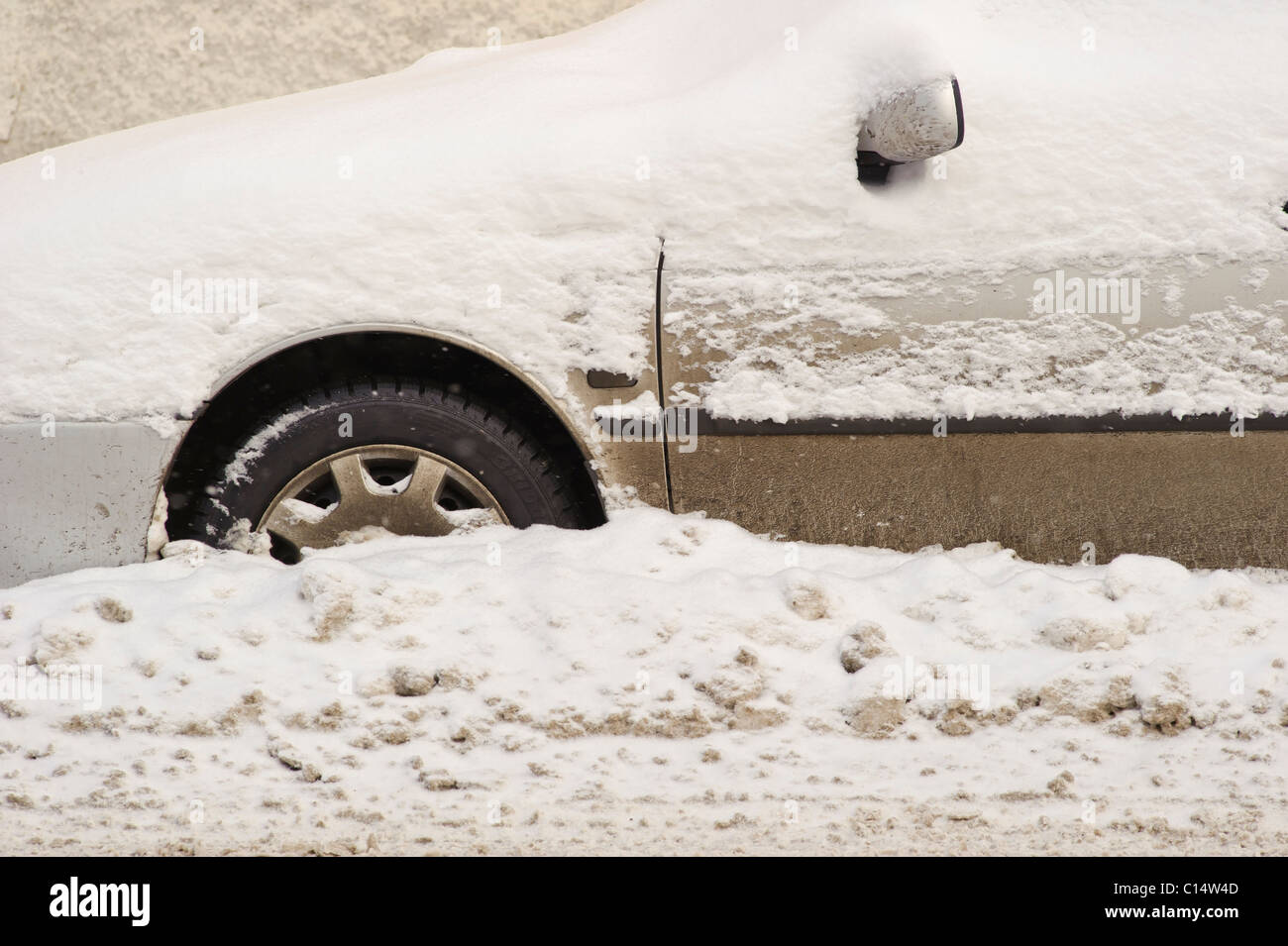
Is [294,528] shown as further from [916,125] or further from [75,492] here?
[916,125]

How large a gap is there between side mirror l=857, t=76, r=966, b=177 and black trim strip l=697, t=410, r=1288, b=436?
0.58m

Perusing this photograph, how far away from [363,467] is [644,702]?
890mm

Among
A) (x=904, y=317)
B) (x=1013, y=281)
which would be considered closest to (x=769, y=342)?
(x=904, y=317)

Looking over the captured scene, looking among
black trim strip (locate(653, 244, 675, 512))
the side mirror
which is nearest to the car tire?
black trim strip (locate(653, 244, 675, 512))

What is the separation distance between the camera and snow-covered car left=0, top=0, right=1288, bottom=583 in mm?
2461

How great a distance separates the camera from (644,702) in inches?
85.6

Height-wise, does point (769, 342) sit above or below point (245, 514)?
above

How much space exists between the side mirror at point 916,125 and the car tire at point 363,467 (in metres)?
1.05

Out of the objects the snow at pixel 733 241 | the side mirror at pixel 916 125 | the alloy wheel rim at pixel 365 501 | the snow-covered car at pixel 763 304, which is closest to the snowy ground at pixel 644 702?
the alloy wheel rim at pixel 365 501

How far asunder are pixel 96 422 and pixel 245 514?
0.37m

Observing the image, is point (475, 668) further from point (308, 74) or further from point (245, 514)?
point (308, 74)

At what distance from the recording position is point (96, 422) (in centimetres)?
245

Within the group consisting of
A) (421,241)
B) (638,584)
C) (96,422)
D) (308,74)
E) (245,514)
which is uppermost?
(308,74)

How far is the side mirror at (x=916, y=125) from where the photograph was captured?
229 cm
